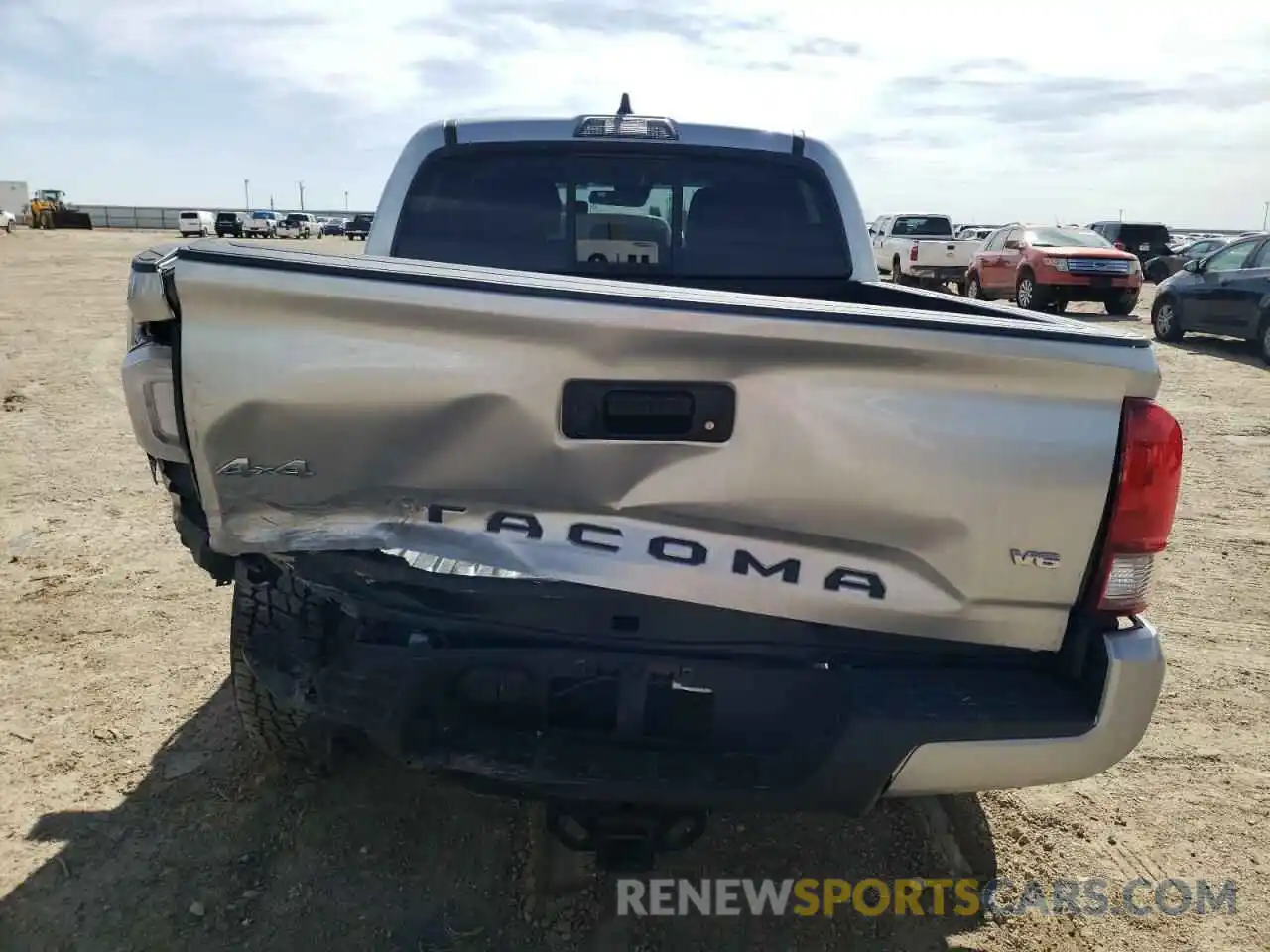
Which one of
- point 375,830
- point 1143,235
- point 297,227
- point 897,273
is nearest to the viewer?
point 375,830

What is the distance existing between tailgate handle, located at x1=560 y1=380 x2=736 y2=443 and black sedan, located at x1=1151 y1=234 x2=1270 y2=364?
Result: 43.2 ft

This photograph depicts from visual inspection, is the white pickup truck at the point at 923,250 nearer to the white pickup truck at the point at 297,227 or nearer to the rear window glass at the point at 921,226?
the rear window glass at the point at 921,226

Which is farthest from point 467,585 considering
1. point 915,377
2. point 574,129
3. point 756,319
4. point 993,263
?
point 993,263

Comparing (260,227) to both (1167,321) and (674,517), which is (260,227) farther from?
(674,517)

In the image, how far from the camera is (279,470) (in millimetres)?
2010

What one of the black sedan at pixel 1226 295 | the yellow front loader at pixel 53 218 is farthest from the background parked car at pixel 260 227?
the black sedan at pixel 1226 295

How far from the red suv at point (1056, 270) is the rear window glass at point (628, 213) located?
601 inches

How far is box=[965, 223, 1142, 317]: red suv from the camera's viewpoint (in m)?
16.9

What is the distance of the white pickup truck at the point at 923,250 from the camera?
21.4 m

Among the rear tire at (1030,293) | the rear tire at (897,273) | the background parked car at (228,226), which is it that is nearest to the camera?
the rear tire at (1030,293)

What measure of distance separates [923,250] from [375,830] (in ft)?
68.7

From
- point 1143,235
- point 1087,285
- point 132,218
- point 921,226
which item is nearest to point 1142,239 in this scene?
point 1143,235

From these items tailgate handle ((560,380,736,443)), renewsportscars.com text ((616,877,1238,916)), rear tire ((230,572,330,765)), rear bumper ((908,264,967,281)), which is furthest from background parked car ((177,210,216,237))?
tailgate handle ((560,380,736,443))

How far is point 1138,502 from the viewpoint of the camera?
1.93m
